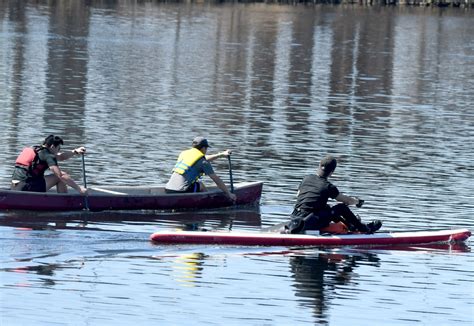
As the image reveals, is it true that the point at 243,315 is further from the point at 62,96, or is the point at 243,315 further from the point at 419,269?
the point at 62,96

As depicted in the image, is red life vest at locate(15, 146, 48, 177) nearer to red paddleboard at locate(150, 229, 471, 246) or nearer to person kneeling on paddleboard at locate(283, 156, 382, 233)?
red paddleboard at locate(150, 229, 471, 246)

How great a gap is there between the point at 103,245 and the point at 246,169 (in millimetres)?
Result: 11033

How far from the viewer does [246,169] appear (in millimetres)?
32781

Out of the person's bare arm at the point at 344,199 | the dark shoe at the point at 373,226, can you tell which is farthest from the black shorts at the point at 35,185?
the dark shoe at the point at 373,226

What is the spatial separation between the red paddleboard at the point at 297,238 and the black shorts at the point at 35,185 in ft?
11.6

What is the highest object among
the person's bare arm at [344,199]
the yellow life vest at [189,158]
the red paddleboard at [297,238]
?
the yellow life vest at [189,158]

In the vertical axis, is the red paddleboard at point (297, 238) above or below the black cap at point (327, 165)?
below

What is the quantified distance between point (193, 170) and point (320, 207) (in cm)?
386

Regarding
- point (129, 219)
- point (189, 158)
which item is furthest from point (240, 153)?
point (129, 219)

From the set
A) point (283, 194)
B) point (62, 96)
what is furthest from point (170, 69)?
point (283, 194)

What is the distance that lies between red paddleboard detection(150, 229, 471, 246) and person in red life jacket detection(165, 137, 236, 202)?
3468 mm

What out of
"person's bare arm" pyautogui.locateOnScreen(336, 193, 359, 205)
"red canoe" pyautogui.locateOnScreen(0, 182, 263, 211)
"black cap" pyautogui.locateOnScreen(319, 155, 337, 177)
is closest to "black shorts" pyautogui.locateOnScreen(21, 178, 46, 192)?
"red canoe" pyautogui.locateOnScreen(0, 182, 263, 211)

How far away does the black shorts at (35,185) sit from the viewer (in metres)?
24.9

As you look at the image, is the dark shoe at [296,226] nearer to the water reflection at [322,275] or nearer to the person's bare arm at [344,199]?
the water reflection at [322,275]
